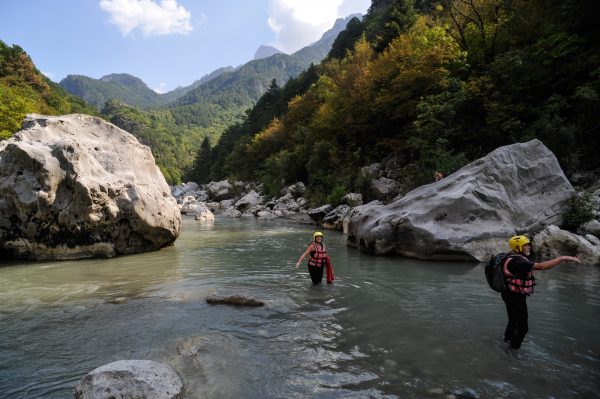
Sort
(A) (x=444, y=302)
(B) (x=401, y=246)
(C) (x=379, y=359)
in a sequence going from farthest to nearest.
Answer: (B) (x=401, y=246)
(A) (x=444, y=302)
(C) (x=379, y=359)

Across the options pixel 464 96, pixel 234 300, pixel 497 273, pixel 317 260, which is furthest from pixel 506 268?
pixel 464 96

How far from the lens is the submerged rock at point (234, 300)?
761cm

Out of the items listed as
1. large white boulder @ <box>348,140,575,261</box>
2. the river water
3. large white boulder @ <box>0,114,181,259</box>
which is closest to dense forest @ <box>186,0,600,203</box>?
large white boulder @ <box>348,140,575,261</box>

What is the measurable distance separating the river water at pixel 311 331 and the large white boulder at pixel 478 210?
109 centimetres

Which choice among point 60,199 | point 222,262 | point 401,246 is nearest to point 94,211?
point 60,199

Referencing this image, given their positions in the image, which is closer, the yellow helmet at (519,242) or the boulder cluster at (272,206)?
the yellow helmet at (519,242)

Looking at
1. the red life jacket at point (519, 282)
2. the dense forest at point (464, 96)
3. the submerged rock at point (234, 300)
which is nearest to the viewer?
the red life jacket at point (519, 282)

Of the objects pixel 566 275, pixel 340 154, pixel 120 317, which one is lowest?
pixel 120 317

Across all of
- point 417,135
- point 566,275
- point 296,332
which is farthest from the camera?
point 417,135

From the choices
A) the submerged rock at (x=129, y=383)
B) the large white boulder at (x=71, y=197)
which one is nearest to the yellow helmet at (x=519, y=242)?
the submerged rock at (x=129, y=383)

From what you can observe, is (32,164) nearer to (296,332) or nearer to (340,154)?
(296,332)

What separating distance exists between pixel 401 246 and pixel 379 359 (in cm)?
Result: 813

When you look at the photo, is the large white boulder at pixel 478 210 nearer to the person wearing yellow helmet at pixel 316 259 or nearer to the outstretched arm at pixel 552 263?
the person wearing yellow helmet at pixel 316 259

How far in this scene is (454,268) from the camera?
1090 centimetres
